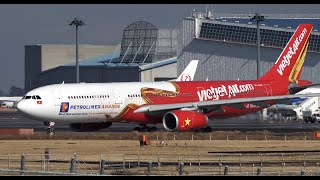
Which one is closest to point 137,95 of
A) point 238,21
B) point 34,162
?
point 34,162

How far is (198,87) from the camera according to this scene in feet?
288

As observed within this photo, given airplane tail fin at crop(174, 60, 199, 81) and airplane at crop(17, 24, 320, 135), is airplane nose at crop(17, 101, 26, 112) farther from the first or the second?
airplane tail fin at crop(174, 60, 199, 81)

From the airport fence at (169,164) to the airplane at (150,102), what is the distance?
67.8 feet

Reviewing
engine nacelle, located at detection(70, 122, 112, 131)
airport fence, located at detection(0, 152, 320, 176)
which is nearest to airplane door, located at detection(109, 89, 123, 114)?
engine nacelle, located at detection(70, 122, 112, 131)

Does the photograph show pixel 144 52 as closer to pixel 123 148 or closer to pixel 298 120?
pixel 298 120

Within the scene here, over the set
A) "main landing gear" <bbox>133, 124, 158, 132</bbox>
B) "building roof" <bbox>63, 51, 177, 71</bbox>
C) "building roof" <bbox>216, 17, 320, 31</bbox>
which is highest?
"building roof" <bbox>216, 17, 320, 31</bbox>

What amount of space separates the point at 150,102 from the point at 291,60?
1620 cm

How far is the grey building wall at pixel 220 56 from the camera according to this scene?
513 feet

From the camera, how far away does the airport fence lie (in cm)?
4678

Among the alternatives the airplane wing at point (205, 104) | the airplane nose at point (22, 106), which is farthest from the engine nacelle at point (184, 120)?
the airplane nose at point (22, 106)

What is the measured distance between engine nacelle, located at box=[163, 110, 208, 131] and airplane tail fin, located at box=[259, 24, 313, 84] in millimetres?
14399

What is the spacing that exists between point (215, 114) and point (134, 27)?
10811 cm

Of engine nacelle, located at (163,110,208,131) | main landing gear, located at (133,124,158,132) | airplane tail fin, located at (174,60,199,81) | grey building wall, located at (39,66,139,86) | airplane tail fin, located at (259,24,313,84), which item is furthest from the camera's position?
grey building wall, located at (39,66,139,86)

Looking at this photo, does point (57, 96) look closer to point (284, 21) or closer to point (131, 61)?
point (284, 21)
